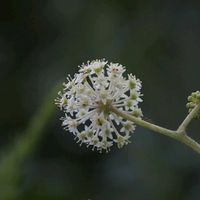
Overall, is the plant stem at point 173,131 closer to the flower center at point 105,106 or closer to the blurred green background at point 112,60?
the flower center at point 105,106

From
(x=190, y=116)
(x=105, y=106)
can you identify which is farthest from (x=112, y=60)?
(x=190, y=116)

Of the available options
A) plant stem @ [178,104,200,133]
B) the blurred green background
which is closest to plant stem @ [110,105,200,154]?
plant stem @ [178,104,200,133]

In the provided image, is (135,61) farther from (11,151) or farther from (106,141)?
(106,141)

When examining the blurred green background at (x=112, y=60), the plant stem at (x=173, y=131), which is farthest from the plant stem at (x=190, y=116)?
the blurred green background at (x=112, y=60)

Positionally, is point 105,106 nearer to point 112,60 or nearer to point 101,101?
point 101,101

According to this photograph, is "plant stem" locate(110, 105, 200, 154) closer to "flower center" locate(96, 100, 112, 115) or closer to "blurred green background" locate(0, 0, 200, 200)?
"flower center" locate(96, 100, 112, 115)
